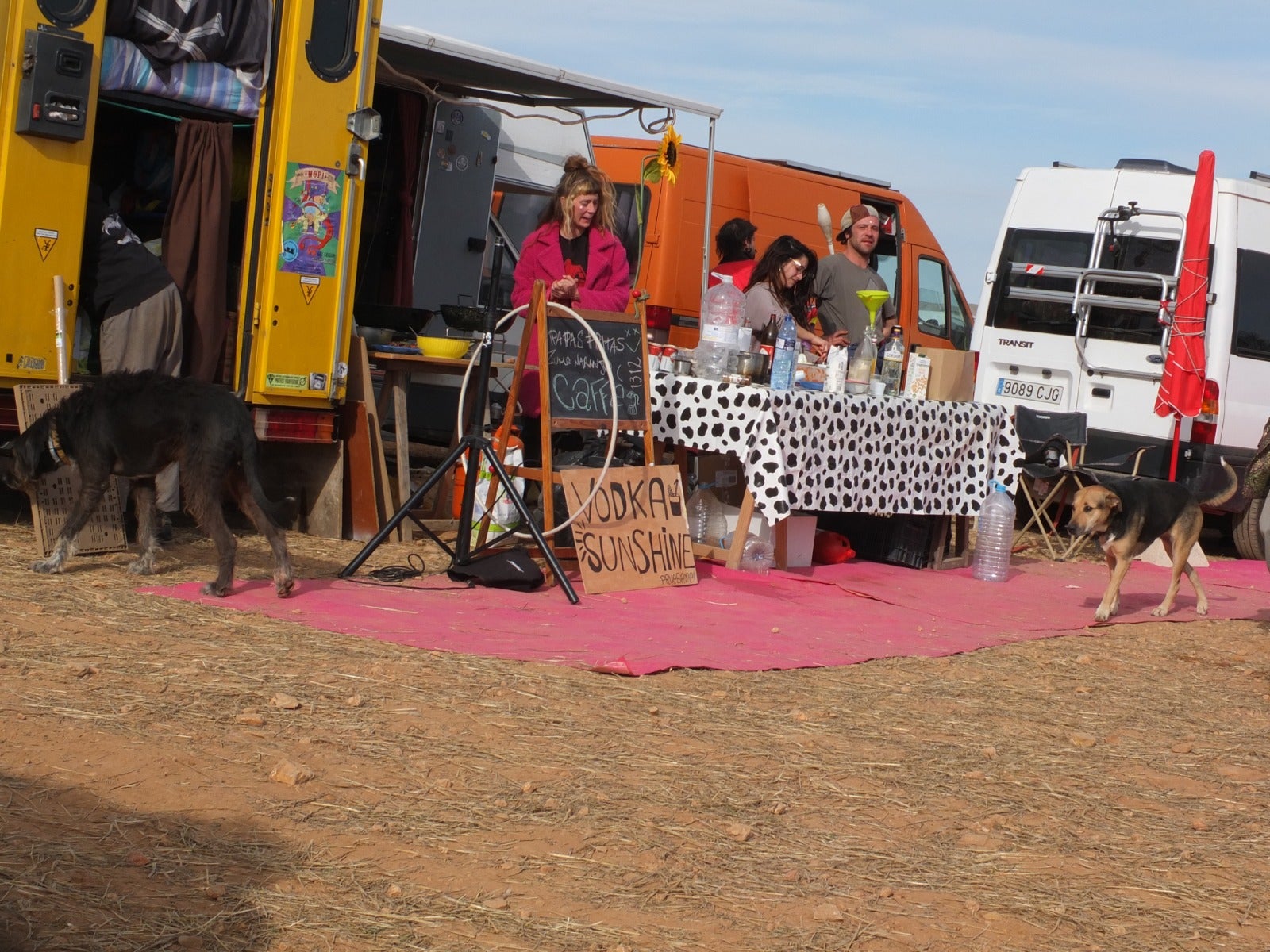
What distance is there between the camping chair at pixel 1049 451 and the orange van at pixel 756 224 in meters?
2.65

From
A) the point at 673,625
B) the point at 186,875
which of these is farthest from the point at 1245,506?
the point at 186,875

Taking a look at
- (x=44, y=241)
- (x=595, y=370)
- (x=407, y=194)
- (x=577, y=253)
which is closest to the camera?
(x=44, y=241)

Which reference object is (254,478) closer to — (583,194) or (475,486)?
(475,486)

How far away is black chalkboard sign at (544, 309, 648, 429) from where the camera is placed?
7434 millimetres

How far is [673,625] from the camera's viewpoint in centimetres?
658

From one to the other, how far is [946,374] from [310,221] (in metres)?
4.00

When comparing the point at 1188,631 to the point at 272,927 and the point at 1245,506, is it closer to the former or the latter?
the point at 1245,506

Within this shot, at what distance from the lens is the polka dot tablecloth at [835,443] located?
773cm

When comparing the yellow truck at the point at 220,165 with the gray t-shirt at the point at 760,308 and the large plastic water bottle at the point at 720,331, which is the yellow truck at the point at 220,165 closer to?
the large plastic water bottle at the point at 720,331

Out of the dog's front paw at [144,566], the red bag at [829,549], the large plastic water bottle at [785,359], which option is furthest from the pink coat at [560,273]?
the dog's front paw at [144,566]

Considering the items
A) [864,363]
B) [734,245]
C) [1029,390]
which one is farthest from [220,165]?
[1029,390]

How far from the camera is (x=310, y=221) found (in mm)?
7641

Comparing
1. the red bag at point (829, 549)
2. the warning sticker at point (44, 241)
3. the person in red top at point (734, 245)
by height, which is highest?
the person in red top at point (734, 245)

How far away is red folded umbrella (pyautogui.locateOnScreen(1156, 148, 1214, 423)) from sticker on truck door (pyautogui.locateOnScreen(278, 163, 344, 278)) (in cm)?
626
